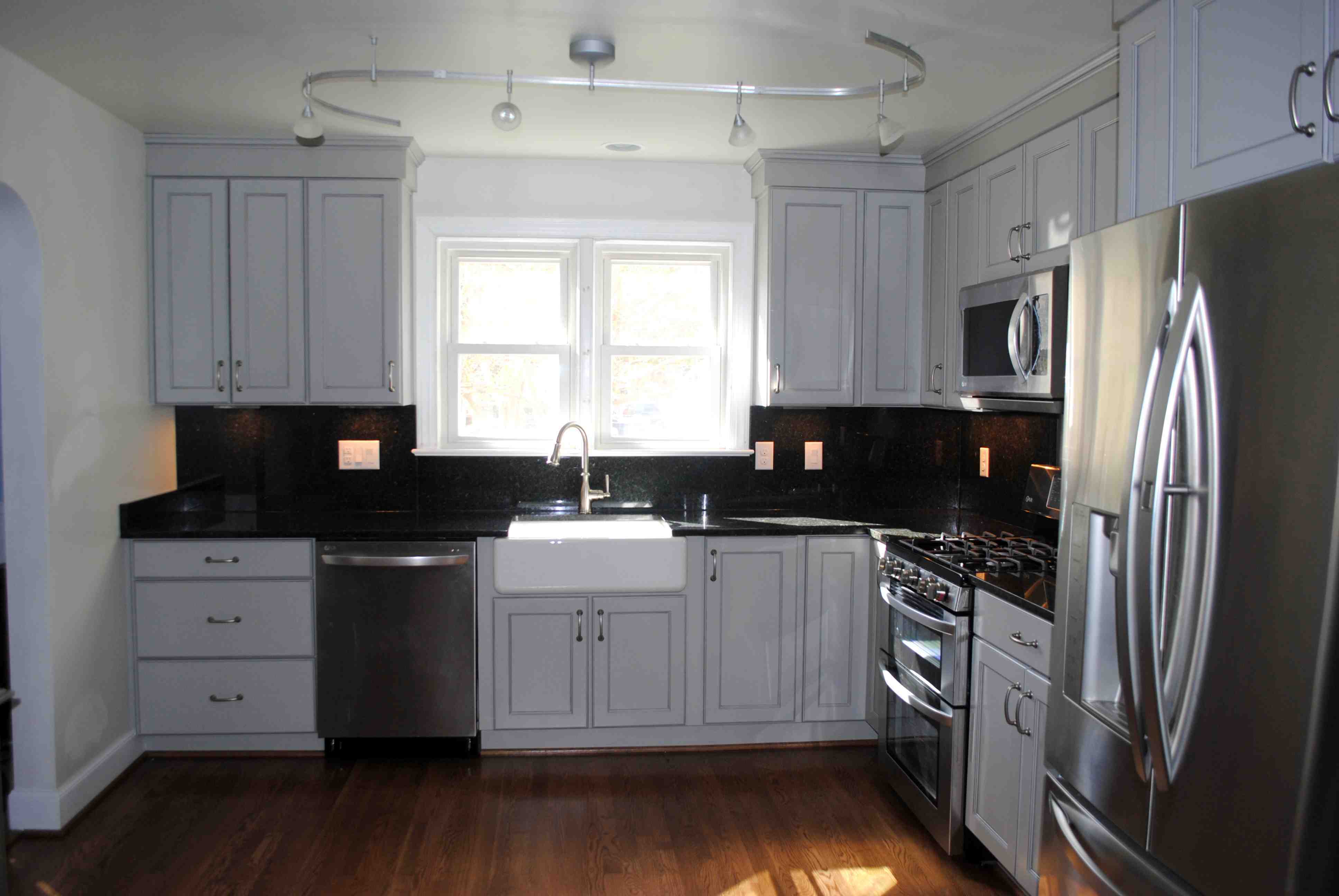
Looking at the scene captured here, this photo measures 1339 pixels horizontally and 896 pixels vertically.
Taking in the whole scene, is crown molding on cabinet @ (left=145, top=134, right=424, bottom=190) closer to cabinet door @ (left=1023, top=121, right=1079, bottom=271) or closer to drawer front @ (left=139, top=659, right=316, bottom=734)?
drawer front @ (left=139, top=659, right=316, bottom=734)

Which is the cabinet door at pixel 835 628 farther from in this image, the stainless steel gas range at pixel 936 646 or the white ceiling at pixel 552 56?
the white ceiling at pixel 552 56

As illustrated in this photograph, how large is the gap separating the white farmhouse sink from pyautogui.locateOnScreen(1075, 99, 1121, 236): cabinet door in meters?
1.76

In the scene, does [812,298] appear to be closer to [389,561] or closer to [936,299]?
[936,299]

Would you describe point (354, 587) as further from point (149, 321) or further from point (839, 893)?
point (839, 893)

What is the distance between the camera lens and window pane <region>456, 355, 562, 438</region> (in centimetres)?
407

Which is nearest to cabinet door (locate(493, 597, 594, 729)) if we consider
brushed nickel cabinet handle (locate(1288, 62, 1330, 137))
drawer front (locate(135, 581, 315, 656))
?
drawer front (locate(135, 581, 315, 656))

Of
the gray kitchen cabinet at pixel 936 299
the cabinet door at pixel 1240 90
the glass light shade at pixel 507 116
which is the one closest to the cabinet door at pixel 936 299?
the gray kitchen cabinet at pixel 936 299

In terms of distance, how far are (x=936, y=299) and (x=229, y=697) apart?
3114 millimetres

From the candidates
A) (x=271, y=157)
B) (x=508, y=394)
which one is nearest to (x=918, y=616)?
(x=508, y=394)

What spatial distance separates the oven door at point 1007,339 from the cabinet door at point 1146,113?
593mm

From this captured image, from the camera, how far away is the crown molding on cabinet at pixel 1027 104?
2605mm

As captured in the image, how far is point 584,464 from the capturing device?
12.6 feet

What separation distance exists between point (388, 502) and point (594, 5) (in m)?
2.37

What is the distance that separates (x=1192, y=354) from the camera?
1544mm
